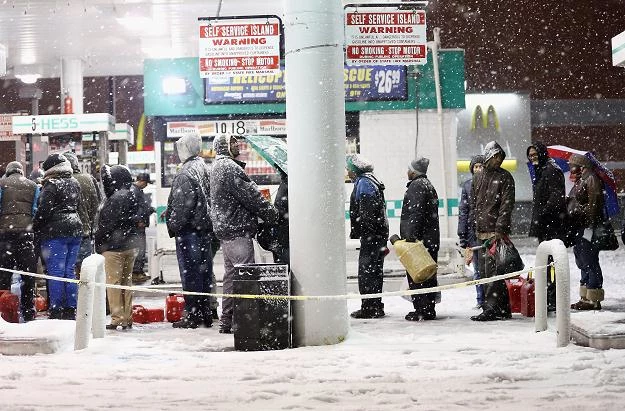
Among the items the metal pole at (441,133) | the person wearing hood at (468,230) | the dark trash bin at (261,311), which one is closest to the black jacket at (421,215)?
the person wearing hood at (468,230)

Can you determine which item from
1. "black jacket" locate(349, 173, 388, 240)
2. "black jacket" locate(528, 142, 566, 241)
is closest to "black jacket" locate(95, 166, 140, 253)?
"black jacket" locate(349, 173, 388, 240)

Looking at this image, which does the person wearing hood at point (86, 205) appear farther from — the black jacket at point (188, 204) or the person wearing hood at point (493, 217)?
the person wearing hood at point (493, 217)

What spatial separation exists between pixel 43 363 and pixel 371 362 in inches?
102

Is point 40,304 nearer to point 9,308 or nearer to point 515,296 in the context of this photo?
point 9,308

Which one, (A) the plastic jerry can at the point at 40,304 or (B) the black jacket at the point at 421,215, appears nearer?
(B) the black jacket at the point at 421,215

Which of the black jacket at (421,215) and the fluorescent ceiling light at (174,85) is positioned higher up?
the fluorescent ceiling light at (174,85)

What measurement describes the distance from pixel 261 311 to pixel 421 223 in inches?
113

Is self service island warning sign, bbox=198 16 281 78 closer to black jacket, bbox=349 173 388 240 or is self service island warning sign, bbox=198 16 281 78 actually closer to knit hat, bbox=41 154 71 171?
black jacket, bbox=349 173 388 240

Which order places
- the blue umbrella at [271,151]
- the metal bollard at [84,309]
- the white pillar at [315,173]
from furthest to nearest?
1. the blue umbrella at [271,151]
2. the white pillar at [315,173]
3. the metal bollard at [84,309]

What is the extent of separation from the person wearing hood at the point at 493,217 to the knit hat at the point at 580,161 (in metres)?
1.48

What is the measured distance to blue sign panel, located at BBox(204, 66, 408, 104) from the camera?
13.8 m

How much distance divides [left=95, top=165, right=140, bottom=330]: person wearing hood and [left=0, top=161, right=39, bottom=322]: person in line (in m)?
1.37

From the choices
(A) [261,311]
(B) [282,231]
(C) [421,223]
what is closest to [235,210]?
(B) [282,231]

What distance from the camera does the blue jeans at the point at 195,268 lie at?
9.74 metres
